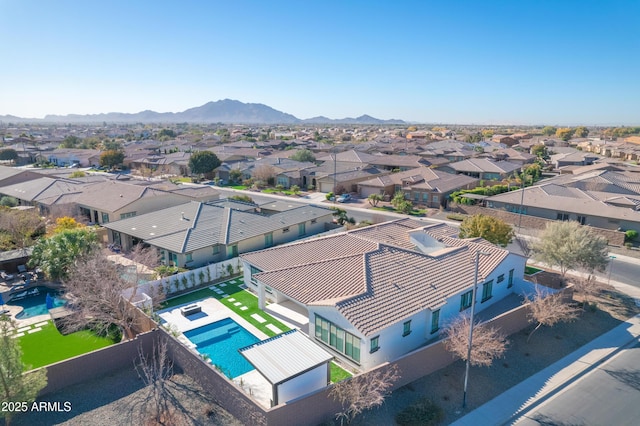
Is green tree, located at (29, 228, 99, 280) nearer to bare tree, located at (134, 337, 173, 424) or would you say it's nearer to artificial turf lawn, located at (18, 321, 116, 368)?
artificial turf lawn, located at (18, 321, 116, 368)

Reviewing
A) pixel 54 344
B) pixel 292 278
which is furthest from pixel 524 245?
pixel 54 344

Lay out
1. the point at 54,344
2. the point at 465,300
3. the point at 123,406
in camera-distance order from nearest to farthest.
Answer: the point at 123,406 → the point at 54,344 → the point at 465,300

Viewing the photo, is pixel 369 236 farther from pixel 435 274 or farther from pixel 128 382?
pixel 128 382

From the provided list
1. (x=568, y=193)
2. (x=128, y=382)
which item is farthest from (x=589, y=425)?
(x=568, y=193)

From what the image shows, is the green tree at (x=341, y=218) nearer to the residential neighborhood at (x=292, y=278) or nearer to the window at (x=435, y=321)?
the residential neighborhood at (x=292, y=278)

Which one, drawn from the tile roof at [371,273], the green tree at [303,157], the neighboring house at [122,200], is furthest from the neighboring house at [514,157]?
the neighboring house at [122,200]

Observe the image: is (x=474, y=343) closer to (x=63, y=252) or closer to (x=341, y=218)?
(x=63, y=252)

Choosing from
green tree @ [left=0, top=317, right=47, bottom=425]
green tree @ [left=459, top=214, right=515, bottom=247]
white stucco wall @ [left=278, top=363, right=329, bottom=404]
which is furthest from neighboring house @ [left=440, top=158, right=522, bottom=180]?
green tree @ [left=0, top=317, right=47, bottom=425]
